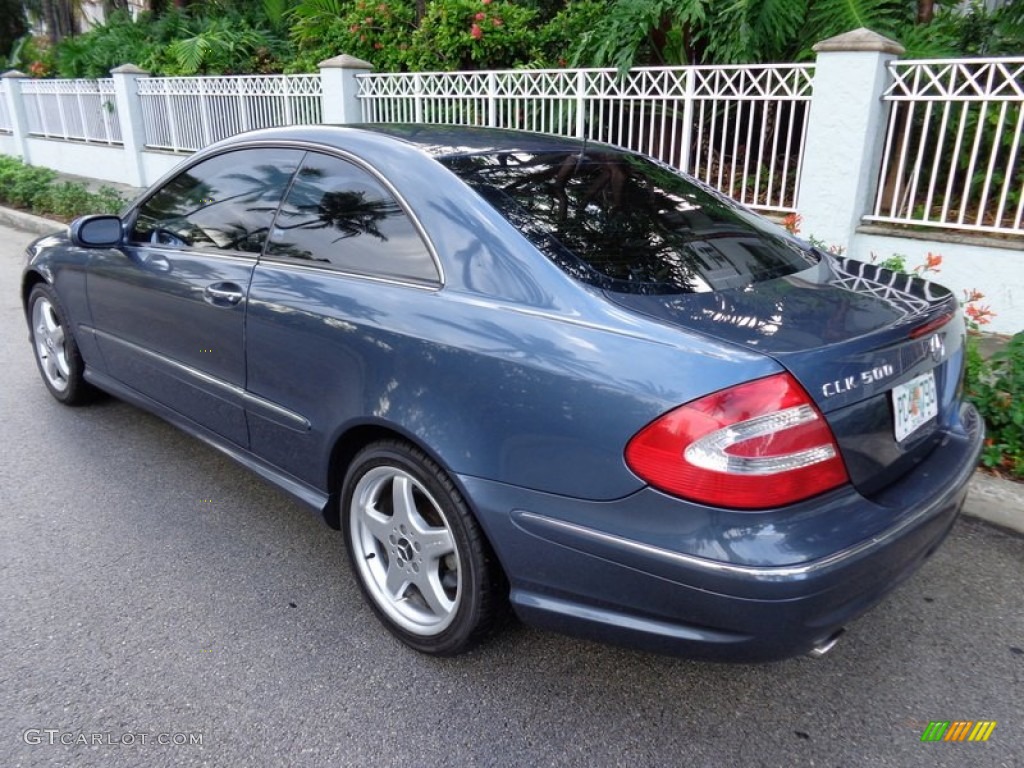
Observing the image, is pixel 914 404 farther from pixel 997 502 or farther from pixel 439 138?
pixel 439 138

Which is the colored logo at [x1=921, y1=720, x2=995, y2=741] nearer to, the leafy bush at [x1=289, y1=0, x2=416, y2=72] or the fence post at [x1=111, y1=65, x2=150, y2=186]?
the leafy bush at [x1=289, y1=0, x2=416, y2=72]

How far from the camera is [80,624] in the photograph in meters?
2.70

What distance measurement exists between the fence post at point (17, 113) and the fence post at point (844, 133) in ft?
54.7

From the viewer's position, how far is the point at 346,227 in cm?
273

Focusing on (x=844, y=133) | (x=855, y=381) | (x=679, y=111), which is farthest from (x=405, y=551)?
(x=679, y=111)

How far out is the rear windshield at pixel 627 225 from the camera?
231 centimetres

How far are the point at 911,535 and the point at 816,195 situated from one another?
15.7 feet

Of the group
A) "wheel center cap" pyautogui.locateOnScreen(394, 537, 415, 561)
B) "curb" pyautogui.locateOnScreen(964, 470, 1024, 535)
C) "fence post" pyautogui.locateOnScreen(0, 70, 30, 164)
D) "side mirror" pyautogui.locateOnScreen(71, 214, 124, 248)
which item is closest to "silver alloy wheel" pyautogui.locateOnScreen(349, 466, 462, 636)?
"wheel center cap" pyautogui.locateOnScreen(394, 537, 415, 561)

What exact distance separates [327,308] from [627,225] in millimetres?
1004

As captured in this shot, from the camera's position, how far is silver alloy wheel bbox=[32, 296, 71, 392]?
14.6ft

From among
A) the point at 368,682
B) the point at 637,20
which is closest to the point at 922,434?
the point at 368,682

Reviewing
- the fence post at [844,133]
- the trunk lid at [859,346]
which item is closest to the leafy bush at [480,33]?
the fence post at [844,133]

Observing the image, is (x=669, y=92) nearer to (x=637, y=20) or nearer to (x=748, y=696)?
(x=637, y=20)

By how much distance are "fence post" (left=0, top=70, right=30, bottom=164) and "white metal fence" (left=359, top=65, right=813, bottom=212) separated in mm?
12459
